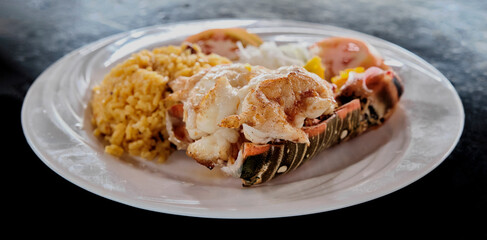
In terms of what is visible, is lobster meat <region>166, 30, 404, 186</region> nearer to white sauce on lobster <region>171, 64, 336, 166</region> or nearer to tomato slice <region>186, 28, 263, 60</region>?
white sauce on lobster <region>171, 64, 336, 166</region>

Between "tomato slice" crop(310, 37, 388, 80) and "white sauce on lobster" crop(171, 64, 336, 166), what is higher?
"white sauce on lobster" crop(171, 64, 336, 166)

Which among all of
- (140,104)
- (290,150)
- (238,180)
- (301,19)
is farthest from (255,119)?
(301,19)

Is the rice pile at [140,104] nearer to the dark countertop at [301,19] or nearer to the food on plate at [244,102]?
the food on plate at [244,102]

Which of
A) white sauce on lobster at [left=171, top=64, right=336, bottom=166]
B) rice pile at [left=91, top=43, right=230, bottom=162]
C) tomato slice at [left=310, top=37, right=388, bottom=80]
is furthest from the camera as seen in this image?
tomato slice at [left=310, top=37, right=388, bottom=80]

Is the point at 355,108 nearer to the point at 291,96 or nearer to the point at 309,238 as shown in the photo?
the point at 291,96

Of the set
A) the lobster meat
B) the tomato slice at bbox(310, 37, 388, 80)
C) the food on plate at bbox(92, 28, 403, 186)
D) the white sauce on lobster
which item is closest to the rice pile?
the food on plate at bbox(92, 28, 403, 186)

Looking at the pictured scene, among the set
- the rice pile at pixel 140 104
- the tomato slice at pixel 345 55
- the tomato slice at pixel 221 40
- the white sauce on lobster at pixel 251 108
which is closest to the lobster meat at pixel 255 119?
the white sauce on lobster at pixel 251 108

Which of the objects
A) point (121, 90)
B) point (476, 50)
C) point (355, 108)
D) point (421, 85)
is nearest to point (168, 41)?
point (121, 90)

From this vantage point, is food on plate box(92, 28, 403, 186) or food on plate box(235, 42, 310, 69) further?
food on plate box(235, 42, 310, 69)
